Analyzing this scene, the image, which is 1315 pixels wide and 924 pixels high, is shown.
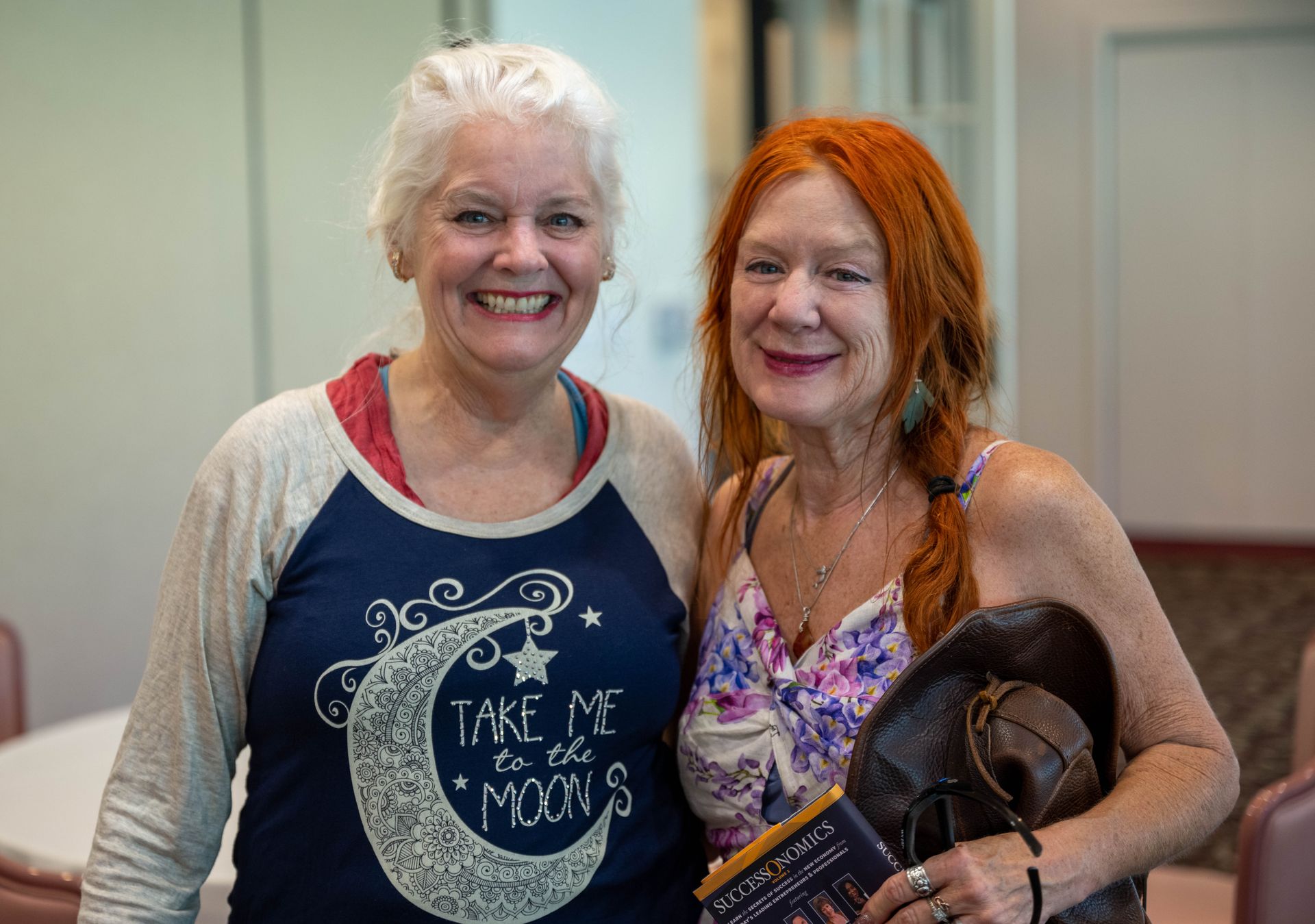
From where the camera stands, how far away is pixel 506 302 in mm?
1629

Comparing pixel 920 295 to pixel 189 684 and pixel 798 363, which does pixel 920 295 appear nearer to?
pixel 798 363

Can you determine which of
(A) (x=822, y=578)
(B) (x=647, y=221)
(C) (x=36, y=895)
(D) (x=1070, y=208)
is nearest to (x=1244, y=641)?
(D) (x=1070, y=208)

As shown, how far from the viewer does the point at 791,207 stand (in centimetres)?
158

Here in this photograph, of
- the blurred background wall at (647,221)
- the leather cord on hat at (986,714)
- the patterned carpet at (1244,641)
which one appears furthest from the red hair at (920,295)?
the patterned carpet at (1244,641)

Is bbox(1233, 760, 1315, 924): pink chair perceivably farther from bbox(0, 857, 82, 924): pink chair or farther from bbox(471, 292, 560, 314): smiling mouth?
bbox(0, 857, 82, 924): pink chair

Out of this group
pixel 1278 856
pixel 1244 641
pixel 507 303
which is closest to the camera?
pixel 507 303

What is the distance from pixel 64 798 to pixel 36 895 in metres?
0.44

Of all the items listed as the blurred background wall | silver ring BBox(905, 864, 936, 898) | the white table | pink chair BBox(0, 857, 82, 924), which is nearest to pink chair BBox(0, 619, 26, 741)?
the white table

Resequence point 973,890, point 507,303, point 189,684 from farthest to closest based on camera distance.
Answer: point 507,303, point 189,684, point 973,890

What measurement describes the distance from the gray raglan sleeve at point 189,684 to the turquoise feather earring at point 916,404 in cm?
79

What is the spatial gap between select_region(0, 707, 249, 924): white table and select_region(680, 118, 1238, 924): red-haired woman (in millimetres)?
792

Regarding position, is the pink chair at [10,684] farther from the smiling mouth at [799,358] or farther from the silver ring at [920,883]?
the silver ring at [920,883]

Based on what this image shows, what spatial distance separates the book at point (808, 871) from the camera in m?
1.30

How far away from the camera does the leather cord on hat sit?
4.33ft
